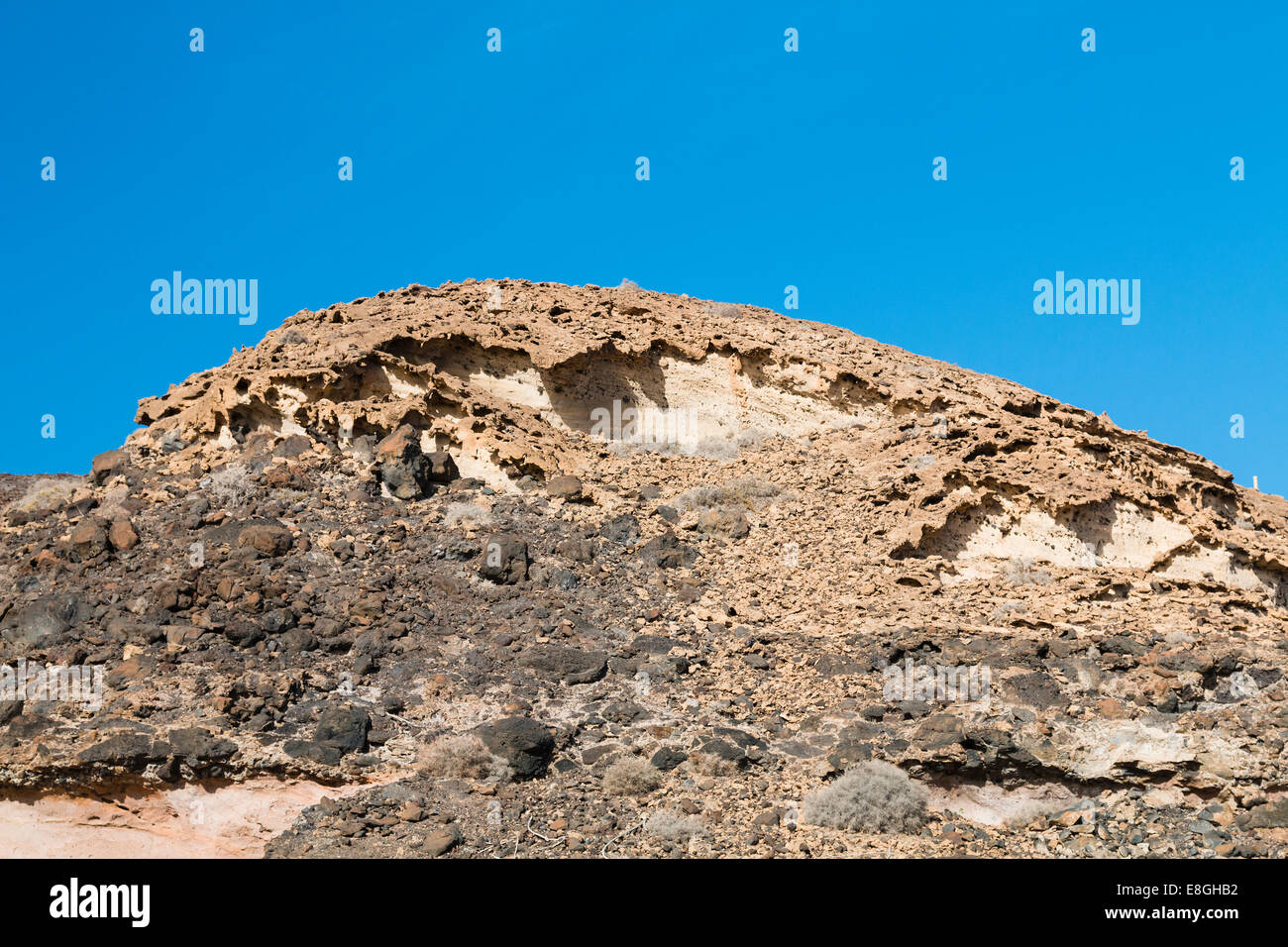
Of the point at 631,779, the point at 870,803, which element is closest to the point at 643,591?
the point at 631,779

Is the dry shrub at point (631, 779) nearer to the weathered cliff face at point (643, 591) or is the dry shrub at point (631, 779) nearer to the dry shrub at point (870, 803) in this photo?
the weathered cliff face at point (643, 591)

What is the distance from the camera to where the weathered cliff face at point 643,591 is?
13.7m

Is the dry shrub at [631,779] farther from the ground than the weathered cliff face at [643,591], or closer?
closer

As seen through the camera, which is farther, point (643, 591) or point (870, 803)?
A: point (643, 591)

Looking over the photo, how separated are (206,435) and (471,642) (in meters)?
7.93

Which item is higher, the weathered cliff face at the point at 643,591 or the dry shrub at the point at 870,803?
the weathered cliff face at the point at 643,591

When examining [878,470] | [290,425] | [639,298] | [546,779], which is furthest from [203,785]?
[639,298]

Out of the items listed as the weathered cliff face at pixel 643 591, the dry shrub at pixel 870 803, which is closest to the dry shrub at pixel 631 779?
the weathered cliff face at pixel 643 591

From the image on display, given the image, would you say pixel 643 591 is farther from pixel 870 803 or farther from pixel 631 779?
pixel 870 803

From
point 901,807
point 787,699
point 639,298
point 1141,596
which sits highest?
point 639,298

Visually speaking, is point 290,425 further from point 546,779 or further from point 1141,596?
point 1141,596

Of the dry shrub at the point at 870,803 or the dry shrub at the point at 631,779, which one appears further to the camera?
the dry shrub at the point at 631,779

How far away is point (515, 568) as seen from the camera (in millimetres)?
18594

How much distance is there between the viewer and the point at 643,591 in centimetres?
1869
